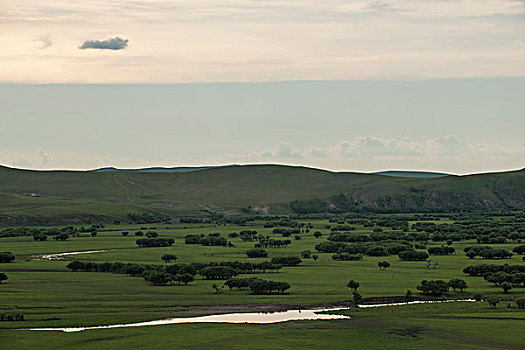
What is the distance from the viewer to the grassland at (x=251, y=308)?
8675cm

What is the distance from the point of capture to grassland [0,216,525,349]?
3415 inches

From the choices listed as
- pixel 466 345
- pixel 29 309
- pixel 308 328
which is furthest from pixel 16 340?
pixel 466 345

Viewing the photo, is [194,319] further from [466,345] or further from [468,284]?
[468,284]

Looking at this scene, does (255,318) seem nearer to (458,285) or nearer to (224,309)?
(224,309)

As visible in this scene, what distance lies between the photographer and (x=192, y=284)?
5374 inches

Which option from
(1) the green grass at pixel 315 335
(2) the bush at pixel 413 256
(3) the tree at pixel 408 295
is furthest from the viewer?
(2) the bush at pixel 413 256

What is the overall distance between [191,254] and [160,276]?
5691cm

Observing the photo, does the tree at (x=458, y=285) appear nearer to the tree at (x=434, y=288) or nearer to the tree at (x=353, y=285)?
the tree at (x=434, y=288)

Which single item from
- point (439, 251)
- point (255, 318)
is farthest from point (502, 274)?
point (439, 251)

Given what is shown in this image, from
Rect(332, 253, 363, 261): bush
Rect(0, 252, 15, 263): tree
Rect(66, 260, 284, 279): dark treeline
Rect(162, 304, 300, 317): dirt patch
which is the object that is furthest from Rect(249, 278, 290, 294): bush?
Rect(0, 252, 15, 263): tree

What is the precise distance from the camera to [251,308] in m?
112

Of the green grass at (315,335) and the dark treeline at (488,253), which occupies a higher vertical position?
the dark treeline at (488,253)

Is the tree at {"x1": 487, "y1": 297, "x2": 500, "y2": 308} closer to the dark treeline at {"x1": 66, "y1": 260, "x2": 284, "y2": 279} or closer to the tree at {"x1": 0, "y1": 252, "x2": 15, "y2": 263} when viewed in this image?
the dark treeline at {"x1": 66, "y1": 260, "x2": 284, "y2": 279}

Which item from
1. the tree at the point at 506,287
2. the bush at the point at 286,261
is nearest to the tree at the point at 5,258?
the bush at the point at 286,261
